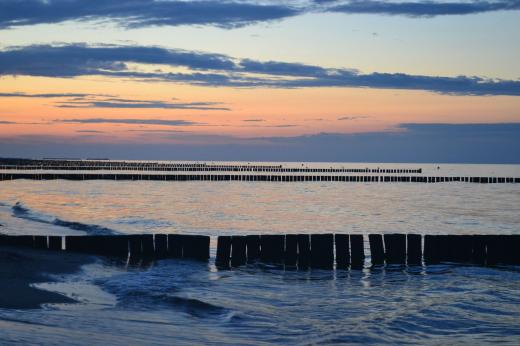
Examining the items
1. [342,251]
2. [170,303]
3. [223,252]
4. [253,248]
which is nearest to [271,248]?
[253,248]

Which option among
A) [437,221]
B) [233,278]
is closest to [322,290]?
[233,278]

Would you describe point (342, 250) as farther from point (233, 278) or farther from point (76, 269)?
point (76, 269)

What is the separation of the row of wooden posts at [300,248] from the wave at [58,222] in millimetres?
9230

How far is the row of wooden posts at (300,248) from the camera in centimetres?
1642

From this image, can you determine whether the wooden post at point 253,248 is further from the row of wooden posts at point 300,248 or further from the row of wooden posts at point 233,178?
the row of wooden posts at point 233,178

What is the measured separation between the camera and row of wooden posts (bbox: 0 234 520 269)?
1642 cm

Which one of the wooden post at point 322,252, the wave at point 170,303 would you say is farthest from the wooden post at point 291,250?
the wave at point 170,303

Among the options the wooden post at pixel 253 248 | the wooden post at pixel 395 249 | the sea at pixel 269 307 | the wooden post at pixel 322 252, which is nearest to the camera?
the sea at pixel 269 307

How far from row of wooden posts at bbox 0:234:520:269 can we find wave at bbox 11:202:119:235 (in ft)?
30.3

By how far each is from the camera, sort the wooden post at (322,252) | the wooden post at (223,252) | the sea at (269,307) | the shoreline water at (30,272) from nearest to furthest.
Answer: the sea at (269,307) < the shoreline water at (30,272) < the wooden post at (322,252) < the wooden post at (223,252)

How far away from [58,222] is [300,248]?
16617 millimetres

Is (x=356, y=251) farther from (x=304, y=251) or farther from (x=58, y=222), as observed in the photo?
(x=58, y=222)

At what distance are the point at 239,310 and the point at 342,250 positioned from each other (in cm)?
584

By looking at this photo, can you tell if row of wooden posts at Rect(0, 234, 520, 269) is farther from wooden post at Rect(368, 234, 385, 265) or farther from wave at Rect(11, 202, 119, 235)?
wave at Rect(11, 202, 119, 235)
